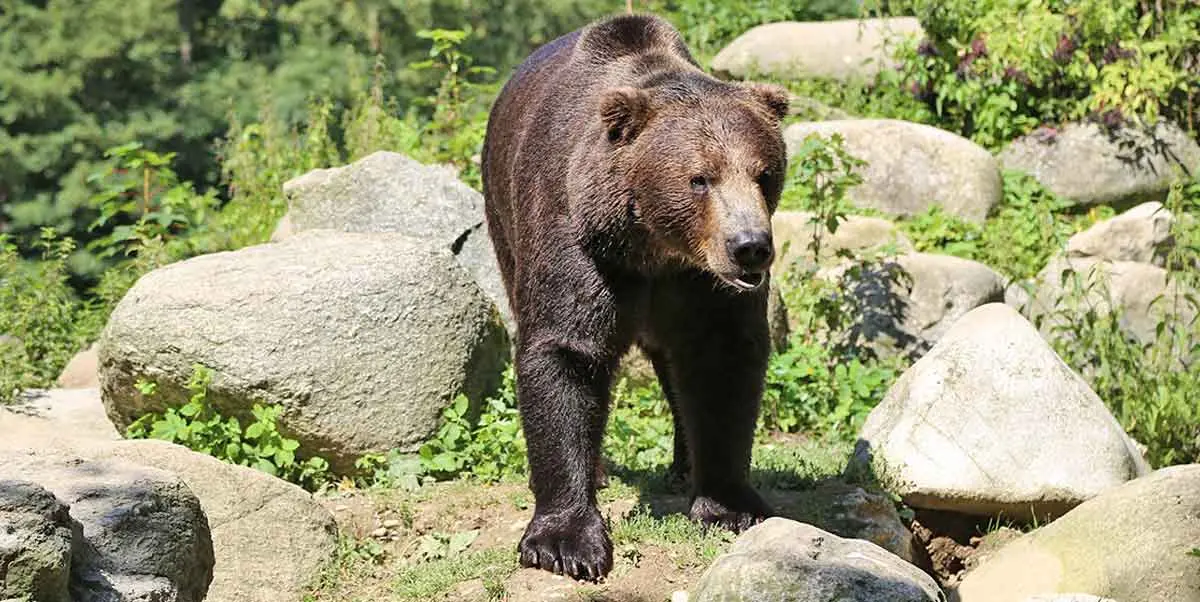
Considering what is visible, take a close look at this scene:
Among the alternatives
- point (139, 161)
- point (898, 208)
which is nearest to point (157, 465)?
point (139, 161)

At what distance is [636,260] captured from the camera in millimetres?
4883

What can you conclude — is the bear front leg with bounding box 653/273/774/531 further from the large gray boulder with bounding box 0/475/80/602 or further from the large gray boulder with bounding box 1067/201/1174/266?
the large gray boulder with bounding box 1067/201/1174/266

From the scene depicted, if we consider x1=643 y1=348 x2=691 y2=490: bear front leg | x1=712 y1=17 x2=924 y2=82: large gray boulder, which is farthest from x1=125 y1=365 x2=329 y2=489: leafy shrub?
x1=712 y1=17 x2=924 y2=82: large gray boulder

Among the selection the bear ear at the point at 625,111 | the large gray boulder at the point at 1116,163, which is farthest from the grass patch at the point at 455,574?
the large gray boulder at the point at 1116,163

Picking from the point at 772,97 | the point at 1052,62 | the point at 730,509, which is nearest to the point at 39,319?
the point at 730,509

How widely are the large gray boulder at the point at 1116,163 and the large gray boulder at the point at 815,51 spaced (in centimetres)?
203

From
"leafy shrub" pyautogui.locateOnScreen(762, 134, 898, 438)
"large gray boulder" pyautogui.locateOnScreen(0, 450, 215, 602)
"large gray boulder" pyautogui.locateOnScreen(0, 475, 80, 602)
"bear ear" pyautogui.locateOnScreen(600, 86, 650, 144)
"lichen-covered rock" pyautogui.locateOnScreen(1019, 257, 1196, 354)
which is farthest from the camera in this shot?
"lichen-covered rock" pyautogui.locateOnScreen(1019, 257, 1196, 354)

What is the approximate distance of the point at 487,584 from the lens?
482 cm

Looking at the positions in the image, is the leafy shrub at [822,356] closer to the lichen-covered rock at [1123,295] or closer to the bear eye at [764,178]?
the lichen-covered rock at [1123,295]

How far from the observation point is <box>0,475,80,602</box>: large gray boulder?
3508 millimetres

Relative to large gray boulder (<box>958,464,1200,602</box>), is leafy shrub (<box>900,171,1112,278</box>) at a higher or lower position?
lower

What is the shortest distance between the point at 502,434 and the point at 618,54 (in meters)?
1.91

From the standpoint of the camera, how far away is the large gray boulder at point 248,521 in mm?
5039

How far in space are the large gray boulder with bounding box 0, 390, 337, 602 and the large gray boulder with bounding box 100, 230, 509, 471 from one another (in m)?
0.81
